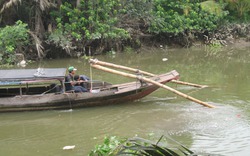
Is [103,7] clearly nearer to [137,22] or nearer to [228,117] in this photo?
[137,22]

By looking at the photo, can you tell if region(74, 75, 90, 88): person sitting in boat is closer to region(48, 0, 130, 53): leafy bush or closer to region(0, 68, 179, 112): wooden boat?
region(0, 68, 179, 112): wooden boat

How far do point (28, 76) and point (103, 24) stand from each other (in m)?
9.59

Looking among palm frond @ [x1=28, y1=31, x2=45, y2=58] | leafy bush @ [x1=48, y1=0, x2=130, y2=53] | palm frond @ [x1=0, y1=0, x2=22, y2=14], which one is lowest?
palm frond @ [x1=28, y1=31, x2=45, y2=58]

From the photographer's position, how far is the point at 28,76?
9.92 meters

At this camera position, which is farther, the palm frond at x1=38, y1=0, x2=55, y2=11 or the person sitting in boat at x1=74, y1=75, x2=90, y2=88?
the palm frond at x1=38, y1=0, x2=55, y2=11

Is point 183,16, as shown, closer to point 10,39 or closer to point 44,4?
point 44,4

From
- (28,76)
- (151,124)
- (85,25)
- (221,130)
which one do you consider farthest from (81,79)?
(85,25)

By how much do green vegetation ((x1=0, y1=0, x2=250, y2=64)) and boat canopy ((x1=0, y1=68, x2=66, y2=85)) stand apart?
7108 millimetres

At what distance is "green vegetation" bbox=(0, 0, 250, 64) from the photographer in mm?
18078

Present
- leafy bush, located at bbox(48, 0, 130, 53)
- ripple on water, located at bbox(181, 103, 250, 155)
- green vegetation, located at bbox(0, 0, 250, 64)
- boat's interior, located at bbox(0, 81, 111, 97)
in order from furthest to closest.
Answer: leafy bush, located at bbox(48, 0, 130, 53)
green vegetation, located at bbox(0, 0, 250, 64)
boat's interior, located at bbox(0, 81, 111, 97)
ripple on water, located at bbox(181, 103, 250, 155)

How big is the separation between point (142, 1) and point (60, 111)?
40.7 ft

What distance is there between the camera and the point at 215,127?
8.46 metres

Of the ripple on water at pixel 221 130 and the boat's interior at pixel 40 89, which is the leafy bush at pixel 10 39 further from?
the ripple on water at pixel 221 130

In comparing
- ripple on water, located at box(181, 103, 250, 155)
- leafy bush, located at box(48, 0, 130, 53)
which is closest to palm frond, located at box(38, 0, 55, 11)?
leafy bush, located at box(48, 0, 130, 53)
